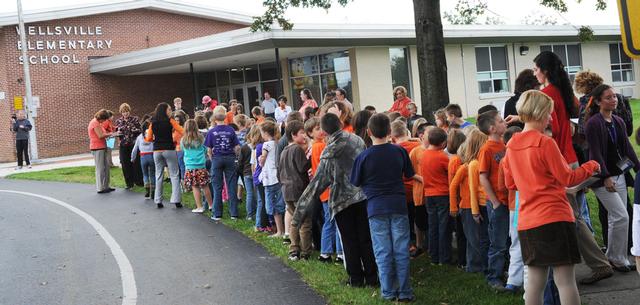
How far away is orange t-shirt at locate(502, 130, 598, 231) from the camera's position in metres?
4.64

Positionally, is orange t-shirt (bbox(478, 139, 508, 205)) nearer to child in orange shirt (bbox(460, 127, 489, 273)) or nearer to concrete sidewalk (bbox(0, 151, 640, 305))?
child in orange shirt (bbox(460, 127, 489, 273))

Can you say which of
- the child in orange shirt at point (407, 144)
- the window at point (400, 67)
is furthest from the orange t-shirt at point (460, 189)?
the window at point (400, 67)

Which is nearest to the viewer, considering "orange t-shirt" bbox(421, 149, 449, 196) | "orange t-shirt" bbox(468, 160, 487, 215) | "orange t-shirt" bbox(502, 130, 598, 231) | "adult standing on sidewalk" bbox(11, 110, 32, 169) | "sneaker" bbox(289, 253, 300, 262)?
"orange t-shirt" bbox(502, 130, 598, 231)

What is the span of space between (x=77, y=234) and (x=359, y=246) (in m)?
5.54

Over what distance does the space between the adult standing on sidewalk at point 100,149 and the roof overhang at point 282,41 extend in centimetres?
833

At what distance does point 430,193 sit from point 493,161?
140 cm

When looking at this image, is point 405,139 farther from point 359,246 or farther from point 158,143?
point 158,143

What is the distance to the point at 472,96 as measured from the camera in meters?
31.6

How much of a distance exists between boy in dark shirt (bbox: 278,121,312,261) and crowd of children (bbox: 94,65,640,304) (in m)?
0.01

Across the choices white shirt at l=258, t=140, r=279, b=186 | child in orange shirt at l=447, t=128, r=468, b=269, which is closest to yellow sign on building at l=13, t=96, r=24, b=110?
white shirt at l=258, t=140, r=279, b=186

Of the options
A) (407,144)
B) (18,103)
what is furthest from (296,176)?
(18,103)

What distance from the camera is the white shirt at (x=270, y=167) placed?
955cm

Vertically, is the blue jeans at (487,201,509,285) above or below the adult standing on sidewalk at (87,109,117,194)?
below

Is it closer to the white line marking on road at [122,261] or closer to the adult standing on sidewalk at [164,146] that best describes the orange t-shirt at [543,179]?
the white line marking on road at [122,261]
